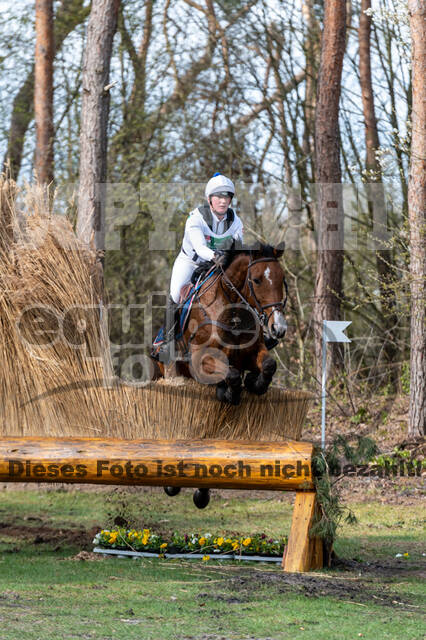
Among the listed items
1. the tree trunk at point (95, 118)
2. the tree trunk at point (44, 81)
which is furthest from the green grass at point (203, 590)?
the tree trunk at point (44, 81)

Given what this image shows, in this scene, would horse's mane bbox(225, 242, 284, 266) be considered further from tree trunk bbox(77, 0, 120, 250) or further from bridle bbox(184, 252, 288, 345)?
tree trunk bbox(77, 0, 120, 250)

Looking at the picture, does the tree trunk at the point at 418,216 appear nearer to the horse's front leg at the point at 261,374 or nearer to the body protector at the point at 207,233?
the body protector at the point at 207,233

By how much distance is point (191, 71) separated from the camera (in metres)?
16.1

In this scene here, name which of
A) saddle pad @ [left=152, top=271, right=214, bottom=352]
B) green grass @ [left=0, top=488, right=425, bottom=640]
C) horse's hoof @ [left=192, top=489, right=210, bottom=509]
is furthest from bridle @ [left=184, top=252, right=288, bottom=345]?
green grass @ [left=0, top=488, right=425, bottom=640]

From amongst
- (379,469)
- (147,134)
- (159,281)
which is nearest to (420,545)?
(379,469)

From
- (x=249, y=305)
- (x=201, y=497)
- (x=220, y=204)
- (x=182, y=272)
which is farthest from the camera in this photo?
(x=182, y=272)

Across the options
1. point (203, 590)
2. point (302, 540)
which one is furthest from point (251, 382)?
point (203, 590)

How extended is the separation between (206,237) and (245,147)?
28.4 ft

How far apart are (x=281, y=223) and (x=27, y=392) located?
356 inches

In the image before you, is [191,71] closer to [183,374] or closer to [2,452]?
[183,374]

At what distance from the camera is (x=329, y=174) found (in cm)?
1229

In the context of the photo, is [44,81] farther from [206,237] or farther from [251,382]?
[251,382]

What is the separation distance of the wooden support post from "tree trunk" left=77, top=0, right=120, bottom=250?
21.0ft

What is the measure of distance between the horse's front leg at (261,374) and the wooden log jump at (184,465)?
1.75ft
